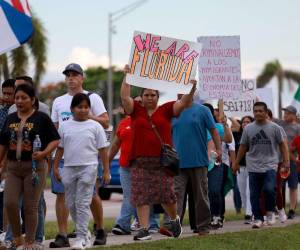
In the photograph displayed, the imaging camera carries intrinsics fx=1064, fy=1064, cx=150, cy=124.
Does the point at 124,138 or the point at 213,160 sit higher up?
the point at 124,138

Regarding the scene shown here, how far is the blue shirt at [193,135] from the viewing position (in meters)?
13.1

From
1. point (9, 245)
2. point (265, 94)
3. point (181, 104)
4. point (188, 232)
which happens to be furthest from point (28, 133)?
point (265, 94)

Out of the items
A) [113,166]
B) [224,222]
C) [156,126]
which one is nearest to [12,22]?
[156,126]

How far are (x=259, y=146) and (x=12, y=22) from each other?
5.34 m

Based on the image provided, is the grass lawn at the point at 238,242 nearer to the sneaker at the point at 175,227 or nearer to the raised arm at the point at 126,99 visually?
the sneaker at the point at 175,227

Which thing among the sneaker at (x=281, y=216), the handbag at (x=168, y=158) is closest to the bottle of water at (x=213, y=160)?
the sneaker at (x=281, y=216)

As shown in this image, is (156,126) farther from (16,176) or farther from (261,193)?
(261,193)

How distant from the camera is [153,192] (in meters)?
11.9

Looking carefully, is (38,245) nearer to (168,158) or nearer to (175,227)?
(168,158)

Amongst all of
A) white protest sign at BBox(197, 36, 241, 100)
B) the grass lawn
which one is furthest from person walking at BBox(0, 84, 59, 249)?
white protest sign at BBox(197, 36, 241, 100)

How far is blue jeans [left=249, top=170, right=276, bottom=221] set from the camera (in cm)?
1509

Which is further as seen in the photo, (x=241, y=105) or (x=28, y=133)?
(x=241, y=105)

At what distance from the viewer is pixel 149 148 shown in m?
11.8

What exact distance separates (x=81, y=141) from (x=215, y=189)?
15.5 feet
